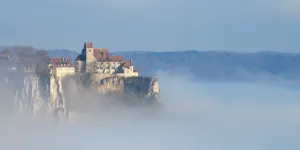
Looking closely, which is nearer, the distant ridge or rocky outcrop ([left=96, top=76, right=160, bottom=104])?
rocky outcrop ([left=96, top=76, right=160, bottom=104])

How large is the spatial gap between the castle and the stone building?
0.71 metres

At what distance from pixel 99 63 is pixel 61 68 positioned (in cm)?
266

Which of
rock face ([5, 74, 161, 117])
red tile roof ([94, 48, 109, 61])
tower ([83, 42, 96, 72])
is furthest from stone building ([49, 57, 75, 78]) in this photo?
red tile roof ([94, 48, 109, 61])

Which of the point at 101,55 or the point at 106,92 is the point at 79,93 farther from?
the point at 101,55

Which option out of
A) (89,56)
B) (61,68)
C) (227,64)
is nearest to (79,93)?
(61,68)

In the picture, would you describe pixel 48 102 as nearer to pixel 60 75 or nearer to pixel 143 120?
pixel 60 75

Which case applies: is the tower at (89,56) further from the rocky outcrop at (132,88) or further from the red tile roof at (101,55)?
the rocky outcrop at (132,88)

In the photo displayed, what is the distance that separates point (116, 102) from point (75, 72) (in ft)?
9.77

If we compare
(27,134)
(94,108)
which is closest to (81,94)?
(94,108)

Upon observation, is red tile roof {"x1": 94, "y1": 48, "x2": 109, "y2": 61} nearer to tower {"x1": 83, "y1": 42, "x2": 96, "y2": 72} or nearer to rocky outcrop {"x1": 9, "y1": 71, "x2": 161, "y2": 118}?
tower {"x1": 83, "y1": 42, "x2": 96, "y2": 72}

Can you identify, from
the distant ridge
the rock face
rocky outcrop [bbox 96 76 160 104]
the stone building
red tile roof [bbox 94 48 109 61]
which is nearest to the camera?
the rock face

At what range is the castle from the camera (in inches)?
1804

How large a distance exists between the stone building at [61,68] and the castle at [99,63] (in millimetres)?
714

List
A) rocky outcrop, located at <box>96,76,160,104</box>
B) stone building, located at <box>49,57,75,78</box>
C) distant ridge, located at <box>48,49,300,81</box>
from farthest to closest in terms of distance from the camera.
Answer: distant ridge, located at <box>48,49,300,81</box>, rocky outcrop, located at <box>96,76,160,104</box>, stone building, located at <box>49,57,75,78</box>
